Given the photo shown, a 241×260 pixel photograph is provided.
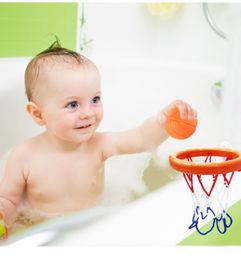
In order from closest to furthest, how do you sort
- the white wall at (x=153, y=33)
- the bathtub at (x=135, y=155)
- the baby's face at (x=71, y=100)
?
the bathtub at (x=135, y=155)
the baby's face at (x=71, y=100)
the white wall at (x=153, y=33)

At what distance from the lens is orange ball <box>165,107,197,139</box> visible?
98 cm

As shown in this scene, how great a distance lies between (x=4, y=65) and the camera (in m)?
1.08

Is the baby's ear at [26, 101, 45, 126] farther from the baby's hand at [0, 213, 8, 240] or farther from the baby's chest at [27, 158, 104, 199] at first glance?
the baby's hand at [0, 213, 8, 240]

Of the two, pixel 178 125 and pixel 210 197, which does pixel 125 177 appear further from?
pixel 210 197

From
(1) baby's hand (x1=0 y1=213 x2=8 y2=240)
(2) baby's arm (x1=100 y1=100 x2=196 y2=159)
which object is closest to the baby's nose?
(2) baby's arm (x1=100 y1=100 x2=196 y2=159)

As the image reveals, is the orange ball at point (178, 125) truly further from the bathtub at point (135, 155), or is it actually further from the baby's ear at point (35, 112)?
the baby's ear at point (35, 112)

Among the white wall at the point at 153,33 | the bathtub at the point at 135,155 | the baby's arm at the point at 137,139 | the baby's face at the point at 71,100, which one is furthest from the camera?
the white wall at the point at 153,33

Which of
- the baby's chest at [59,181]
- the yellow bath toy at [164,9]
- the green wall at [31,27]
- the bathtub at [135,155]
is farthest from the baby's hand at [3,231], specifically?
the yellow bath toy at [164,9]

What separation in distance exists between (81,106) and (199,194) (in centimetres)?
26

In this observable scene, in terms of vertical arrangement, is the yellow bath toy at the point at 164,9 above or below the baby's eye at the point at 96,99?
above

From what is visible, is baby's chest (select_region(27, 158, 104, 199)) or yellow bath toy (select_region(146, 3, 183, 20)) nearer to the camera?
baby's chest (select_region(27, 158, 104, 199))

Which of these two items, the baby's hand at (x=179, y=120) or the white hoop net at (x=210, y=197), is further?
the baby's hand at (x=179, y=120)

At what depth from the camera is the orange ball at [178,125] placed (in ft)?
3.23

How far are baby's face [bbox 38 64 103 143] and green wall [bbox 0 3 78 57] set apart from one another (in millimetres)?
129
